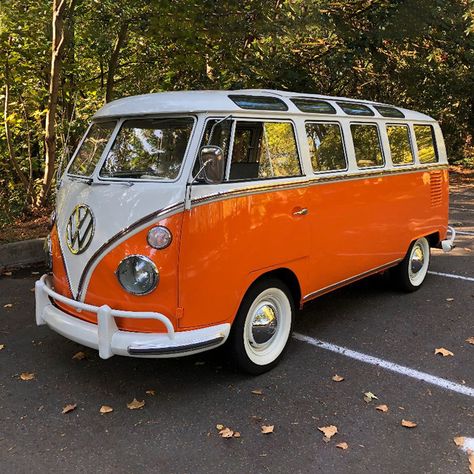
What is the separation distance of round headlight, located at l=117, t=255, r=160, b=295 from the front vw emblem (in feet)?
1.32

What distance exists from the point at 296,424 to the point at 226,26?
283 inches

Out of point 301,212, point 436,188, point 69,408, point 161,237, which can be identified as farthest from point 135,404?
point 436,188

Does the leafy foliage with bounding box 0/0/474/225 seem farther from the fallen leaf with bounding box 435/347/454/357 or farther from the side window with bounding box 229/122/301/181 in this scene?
the fallen leaf with bounding box 435/347/454/357

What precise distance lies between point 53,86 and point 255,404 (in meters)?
7.03

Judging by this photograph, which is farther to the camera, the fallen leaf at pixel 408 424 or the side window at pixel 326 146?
the side window at pixel 326 146

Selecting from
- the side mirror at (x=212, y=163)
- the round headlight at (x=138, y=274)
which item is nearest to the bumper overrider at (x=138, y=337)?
the round headlight at (x=138, y=274)

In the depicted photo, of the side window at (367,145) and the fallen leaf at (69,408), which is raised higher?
the side window at (367,145)

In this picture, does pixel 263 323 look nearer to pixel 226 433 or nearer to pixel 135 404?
pixel 226 433

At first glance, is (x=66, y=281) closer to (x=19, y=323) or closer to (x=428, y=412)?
(x=19, y=323)

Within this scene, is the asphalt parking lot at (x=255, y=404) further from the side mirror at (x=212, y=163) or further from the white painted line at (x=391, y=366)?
the side mirror at (x=212, y=163)

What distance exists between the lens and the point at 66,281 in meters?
3.92

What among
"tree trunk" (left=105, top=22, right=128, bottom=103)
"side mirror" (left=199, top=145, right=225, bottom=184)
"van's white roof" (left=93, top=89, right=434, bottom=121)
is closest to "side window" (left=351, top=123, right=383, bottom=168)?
"van's white roof" (left=93, top=89, right=434, bottom=121)

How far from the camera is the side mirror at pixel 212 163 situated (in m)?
3.47

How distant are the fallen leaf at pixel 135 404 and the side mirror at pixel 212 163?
169 centimetres
